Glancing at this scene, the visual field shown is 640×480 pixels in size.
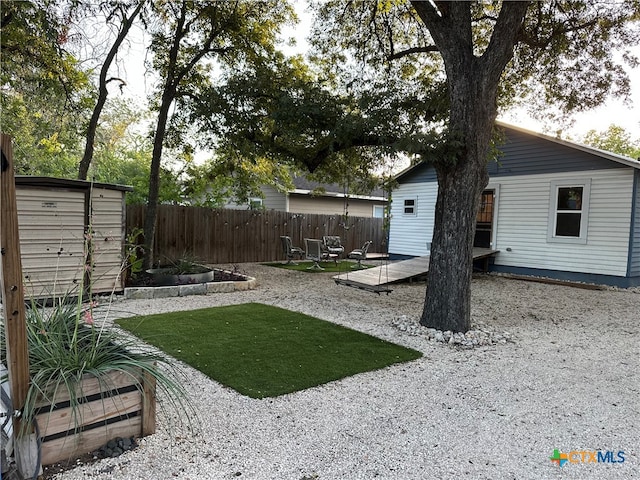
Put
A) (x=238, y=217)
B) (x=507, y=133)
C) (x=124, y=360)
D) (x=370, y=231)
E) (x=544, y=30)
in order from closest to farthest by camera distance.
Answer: (x=124, y=360) < (x=544, y=30) < (x=507, y=133) < (x=238, y=217) < (x=370, y=231)

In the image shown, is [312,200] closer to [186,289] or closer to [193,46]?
[193,46]

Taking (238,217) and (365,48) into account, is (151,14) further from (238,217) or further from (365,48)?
(238,217)

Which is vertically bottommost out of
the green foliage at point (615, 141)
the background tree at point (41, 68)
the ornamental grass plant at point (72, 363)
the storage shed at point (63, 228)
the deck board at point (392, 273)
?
the deck board at point (392, 273)

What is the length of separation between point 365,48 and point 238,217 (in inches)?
249

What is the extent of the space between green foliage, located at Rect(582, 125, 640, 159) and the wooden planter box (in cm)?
3723

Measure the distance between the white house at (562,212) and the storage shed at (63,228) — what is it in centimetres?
648

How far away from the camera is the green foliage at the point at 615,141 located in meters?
30.7

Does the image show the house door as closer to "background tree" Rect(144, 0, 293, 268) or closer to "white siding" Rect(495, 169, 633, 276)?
"white siding" Rect(495, 169, 633, 276)

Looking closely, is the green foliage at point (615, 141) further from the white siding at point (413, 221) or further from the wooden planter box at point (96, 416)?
the wooden planter box at point (96, 416)

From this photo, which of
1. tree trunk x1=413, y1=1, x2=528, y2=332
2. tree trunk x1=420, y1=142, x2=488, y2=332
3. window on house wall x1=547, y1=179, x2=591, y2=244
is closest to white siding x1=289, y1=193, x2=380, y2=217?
window on house wall x1=547, y1=179, x2=591, y2=244

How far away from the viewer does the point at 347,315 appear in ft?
20.4

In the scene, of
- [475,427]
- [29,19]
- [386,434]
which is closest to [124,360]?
[386,434]
